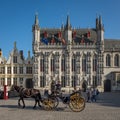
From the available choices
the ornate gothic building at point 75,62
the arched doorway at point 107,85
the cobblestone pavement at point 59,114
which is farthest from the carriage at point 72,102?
the arched doorway at point 107,85

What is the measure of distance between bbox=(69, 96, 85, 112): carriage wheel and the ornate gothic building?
4654 centimetres

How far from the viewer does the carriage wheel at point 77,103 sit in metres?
20.5

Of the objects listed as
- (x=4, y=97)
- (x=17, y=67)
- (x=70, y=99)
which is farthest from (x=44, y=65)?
(x=70, y=99)

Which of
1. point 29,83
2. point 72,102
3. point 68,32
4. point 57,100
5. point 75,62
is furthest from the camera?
point 29,83

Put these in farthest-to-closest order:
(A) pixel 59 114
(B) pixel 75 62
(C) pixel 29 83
Result: (C) pixel 29 83 < (B) pixel 75 62 < (A) pixel 59 114

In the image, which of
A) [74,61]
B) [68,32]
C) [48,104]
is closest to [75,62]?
[74,61]

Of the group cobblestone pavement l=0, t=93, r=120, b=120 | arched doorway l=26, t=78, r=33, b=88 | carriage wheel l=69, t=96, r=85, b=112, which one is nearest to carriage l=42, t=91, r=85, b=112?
carriage wheel l=69, t=96, r=85, b=112

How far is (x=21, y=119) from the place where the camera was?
1658 cm

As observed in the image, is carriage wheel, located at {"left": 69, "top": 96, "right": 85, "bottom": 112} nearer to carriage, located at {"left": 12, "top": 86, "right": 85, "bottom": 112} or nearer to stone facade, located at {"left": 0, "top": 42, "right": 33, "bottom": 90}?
carriage, located at {"left": 12, "top": 86, "right": 85, "bottom": 112}

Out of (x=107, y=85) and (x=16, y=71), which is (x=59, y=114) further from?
(x=16, y=71)

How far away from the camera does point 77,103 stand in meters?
20.7

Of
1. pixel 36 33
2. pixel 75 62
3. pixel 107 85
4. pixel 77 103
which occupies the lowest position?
pixel 107 85

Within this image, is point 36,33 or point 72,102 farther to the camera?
point 36,33

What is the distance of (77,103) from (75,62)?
156ft
